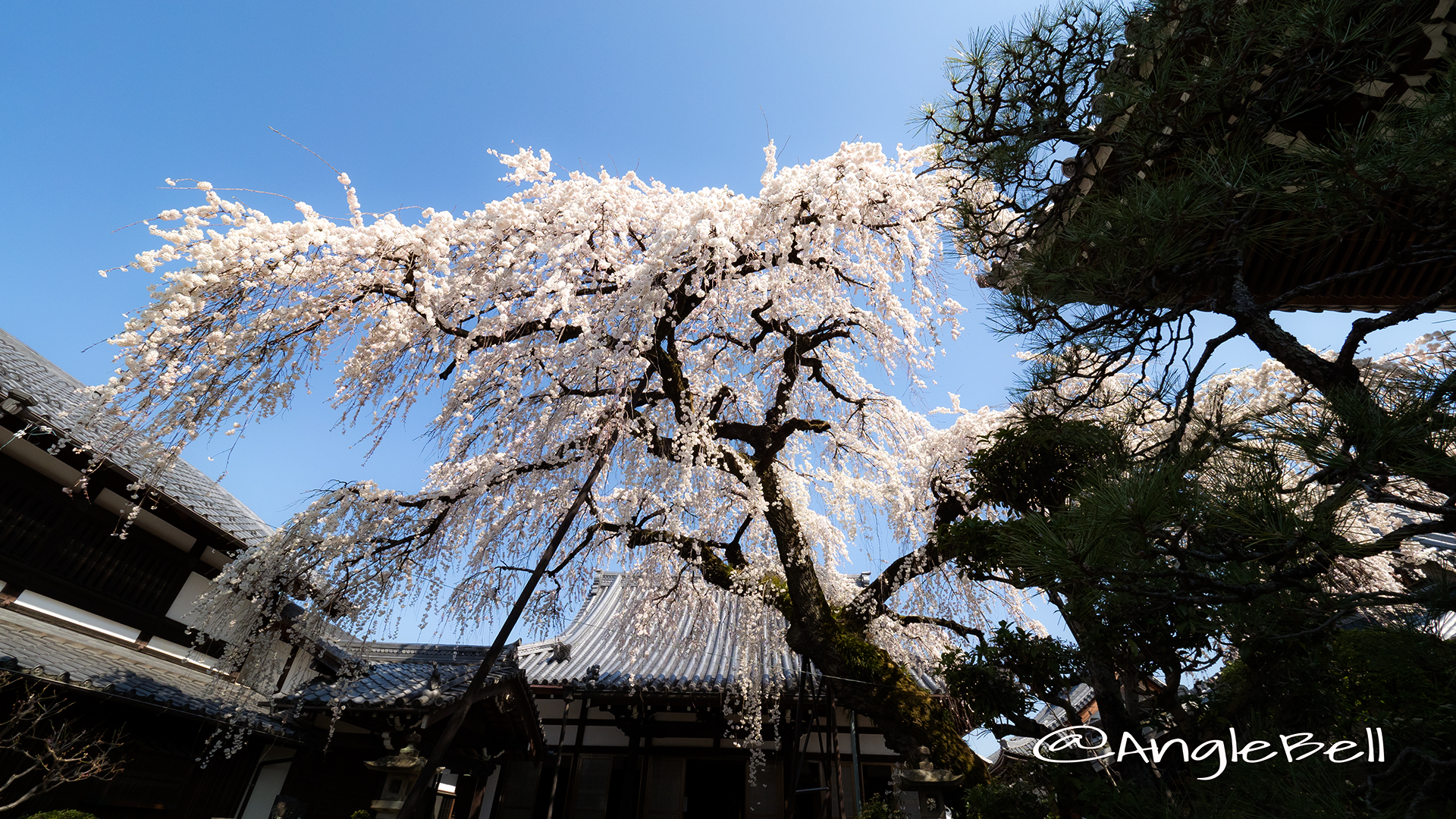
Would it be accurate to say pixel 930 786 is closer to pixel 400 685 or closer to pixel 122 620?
pixel 400 685

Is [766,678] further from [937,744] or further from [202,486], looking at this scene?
[202,486]

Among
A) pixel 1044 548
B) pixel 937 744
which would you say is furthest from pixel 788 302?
pixel 1044 548

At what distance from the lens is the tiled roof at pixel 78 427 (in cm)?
575

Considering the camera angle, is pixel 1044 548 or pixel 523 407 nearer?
pixel 1044 548

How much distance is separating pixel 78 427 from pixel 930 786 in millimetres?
8104

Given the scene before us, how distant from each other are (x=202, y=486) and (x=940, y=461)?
37.5 feet

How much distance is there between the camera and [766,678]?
8234 mm

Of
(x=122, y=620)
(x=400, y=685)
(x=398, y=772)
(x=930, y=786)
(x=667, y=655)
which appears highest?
(x=667, y=655)

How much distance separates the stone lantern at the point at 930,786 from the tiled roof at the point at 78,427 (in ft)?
20.5

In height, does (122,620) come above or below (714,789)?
above

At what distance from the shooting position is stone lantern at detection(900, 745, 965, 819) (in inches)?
173

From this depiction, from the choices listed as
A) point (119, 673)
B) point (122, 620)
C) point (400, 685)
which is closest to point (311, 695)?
point (400, 685)

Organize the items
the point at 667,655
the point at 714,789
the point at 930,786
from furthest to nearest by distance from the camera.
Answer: the point at 667,655 → the point at 714,789 → the point at 930,786

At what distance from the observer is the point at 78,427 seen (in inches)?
222
